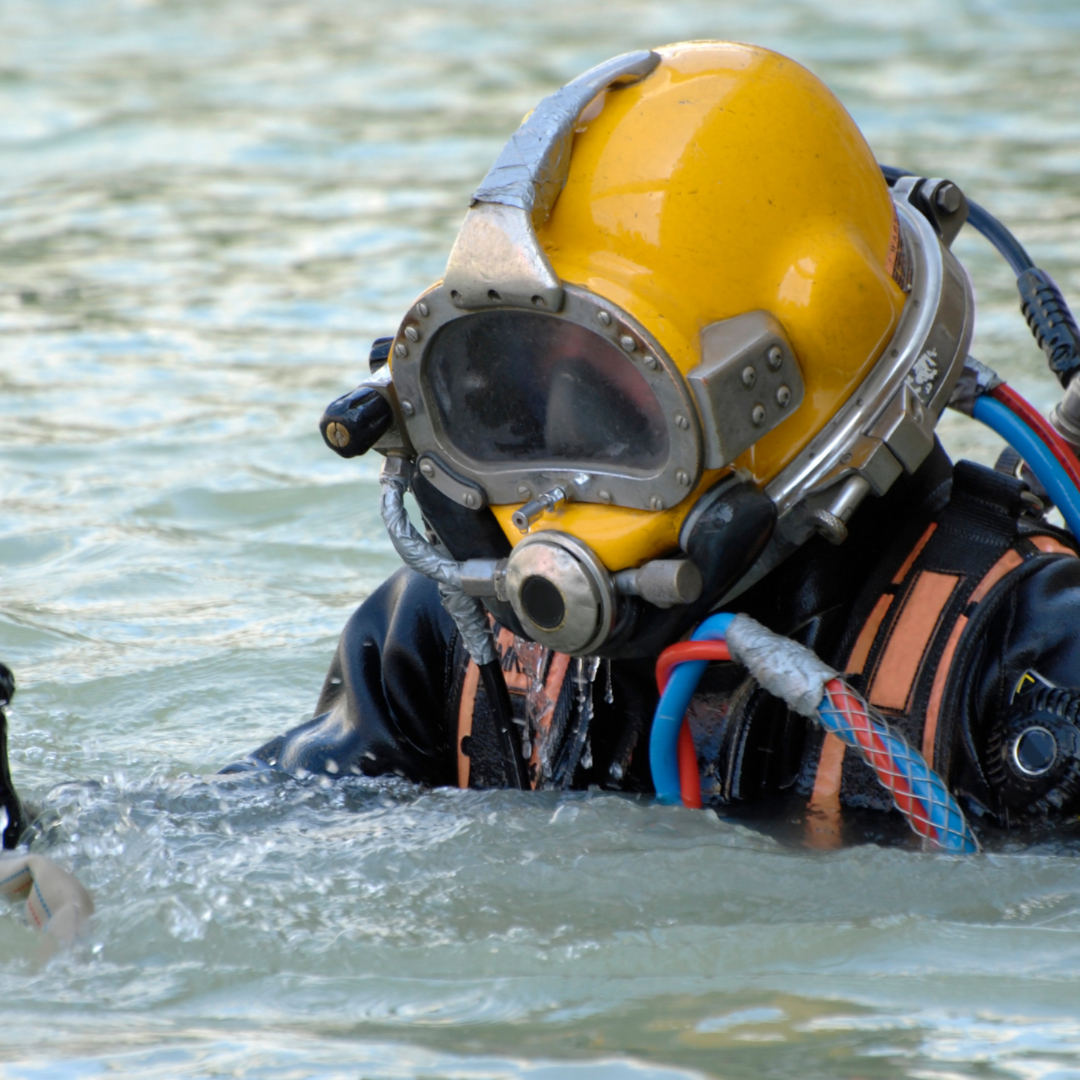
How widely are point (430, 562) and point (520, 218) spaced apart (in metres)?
0.41

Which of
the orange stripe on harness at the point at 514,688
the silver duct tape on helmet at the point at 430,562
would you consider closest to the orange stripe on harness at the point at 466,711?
the orange stripe on harness at the point at 514,688

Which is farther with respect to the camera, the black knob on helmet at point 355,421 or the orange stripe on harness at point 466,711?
the orange stripe on harness at point 466,711

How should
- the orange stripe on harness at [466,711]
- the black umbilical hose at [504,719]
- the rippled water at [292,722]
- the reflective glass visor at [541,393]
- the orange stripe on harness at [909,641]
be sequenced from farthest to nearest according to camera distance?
the orange stripe on harness at [466,711] → the black umbilical hose at [504,719] → the orange stripe on harness at [909,641] → the reflective glass visor at [541,393] → the rippled water at [292,722]

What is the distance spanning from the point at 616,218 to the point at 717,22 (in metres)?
9.54

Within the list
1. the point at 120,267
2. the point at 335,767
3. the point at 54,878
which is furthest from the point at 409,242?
the point at 54,878

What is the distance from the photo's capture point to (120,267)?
618 centimetres

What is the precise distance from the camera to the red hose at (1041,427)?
1.93 metres

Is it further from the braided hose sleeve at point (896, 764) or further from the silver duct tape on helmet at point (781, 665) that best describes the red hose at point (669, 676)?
the braided hose sleeve at point (896, 764)

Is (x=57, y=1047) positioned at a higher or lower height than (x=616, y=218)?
lower

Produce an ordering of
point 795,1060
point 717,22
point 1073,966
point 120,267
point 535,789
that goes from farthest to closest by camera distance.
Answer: point 717,22 → point 120,267 → point 535,789 → point 1073,966 → point 795,1060

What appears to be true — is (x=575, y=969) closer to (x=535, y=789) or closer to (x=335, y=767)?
(x=535, y=789)

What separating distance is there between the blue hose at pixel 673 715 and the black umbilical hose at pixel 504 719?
18cm

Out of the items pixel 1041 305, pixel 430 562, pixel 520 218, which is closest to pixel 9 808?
pixel 430 562

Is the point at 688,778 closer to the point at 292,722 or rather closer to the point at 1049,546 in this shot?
the point at 1049,546
